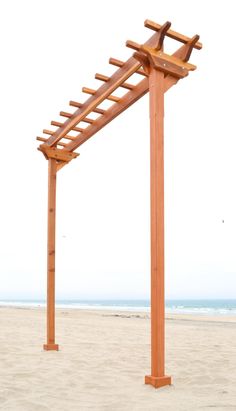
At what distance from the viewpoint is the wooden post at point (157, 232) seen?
11.4ft

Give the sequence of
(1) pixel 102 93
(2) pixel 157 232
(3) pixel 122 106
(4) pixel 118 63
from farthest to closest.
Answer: (3) pixel 122 106, (1) pixel 102 93, (4) pixel 118 63, (2) pixel 157 232


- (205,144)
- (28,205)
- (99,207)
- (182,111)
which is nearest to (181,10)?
(182,111)

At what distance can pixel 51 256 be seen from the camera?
583 centimetres

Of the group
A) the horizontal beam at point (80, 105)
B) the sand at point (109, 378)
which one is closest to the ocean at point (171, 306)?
the sand at point (109, 378)

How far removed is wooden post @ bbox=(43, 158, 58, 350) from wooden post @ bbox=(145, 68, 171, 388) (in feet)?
7.84

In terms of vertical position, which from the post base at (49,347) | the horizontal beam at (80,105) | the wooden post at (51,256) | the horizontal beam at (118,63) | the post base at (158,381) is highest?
the horizontal beam at (118,63)

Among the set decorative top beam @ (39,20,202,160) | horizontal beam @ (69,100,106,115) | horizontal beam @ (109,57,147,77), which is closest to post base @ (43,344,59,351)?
decorative top beam @ (39,20,202,160)

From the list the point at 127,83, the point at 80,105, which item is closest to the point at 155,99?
the point at 127,83

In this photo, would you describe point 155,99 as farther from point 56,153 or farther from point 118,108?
point 56,153

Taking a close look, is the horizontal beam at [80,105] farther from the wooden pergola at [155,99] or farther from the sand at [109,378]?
the sand at [109,378]

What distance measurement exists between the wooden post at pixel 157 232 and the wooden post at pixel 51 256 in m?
2.39

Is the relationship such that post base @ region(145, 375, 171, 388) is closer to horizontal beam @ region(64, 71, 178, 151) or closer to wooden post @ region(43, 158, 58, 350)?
wooden post @ region(43, 158, 58, 350)

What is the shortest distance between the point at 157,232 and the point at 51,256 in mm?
2633

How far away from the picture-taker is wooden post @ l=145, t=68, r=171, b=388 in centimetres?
346
